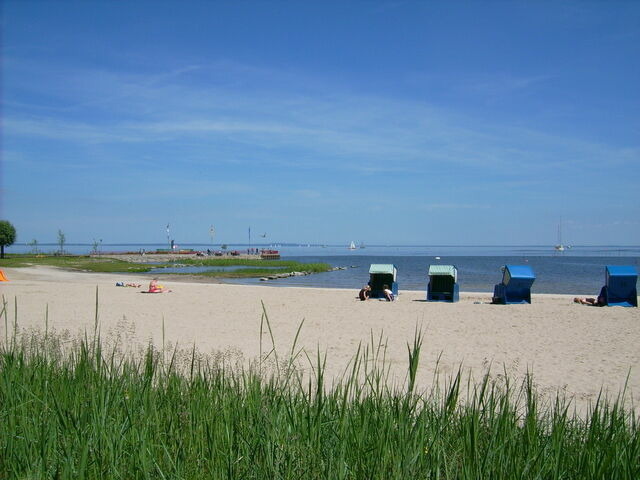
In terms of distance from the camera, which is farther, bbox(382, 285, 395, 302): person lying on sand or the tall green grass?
bbox(382, 285, 395, 302): person lying on sand

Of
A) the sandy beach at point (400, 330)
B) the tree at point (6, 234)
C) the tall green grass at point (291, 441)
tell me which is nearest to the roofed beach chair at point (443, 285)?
the sandy beach at point (400, 330)

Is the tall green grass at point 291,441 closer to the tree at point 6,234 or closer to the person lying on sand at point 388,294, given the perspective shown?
the person lying on sand at point 388,294

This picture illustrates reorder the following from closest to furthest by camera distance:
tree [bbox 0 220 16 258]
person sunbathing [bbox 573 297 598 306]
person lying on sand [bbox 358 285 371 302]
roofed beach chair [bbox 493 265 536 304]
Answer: roofed beach chair [bbox 493 265 536 304]
person sunbathing [bbox 573 297 598 306]
person lying on sand [bbox 358 285 371 302]
tree [bbox 0 220 16 258]

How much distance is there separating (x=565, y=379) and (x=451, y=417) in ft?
15.3

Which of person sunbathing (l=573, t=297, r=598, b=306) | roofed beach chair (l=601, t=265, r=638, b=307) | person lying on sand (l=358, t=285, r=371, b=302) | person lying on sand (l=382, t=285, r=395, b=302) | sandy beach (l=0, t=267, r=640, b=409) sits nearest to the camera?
sandy beach (l=0, t=267, r=640, b=409)

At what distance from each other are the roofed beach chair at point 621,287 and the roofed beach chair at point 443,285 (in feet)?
13.6

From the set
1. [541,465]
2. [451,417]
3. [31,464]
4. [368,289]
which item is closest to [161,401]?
[31,464]

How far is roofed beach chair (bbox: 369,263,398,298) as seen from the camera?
19.0 m

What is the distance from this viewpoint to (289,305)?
55.0 feet

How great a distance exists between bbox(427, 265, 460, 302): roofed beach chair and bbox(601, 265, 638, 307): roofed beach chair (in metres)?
4.16

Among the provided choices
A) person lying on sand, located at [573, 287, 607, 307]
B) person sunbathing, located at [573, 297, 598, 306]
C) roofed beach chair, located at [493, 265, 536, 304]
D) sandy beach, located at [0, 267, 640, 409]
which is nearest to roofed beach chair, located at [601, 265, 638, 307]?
person lying on sand, located at [573, 287, 607, 307]

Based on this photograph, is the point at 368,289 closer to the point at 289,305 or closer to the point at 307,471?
the point at 289,305

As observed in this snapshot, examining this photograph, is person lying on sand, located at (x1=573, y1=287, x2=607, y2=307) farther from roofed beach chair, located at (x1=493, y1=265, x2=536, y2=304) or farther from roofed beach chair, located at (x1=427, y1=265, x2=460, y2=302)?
roofed beach chair, located at (x1=427, y1=265, x2=460, y2=302)

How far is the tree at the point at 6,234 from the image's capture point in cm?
5725
